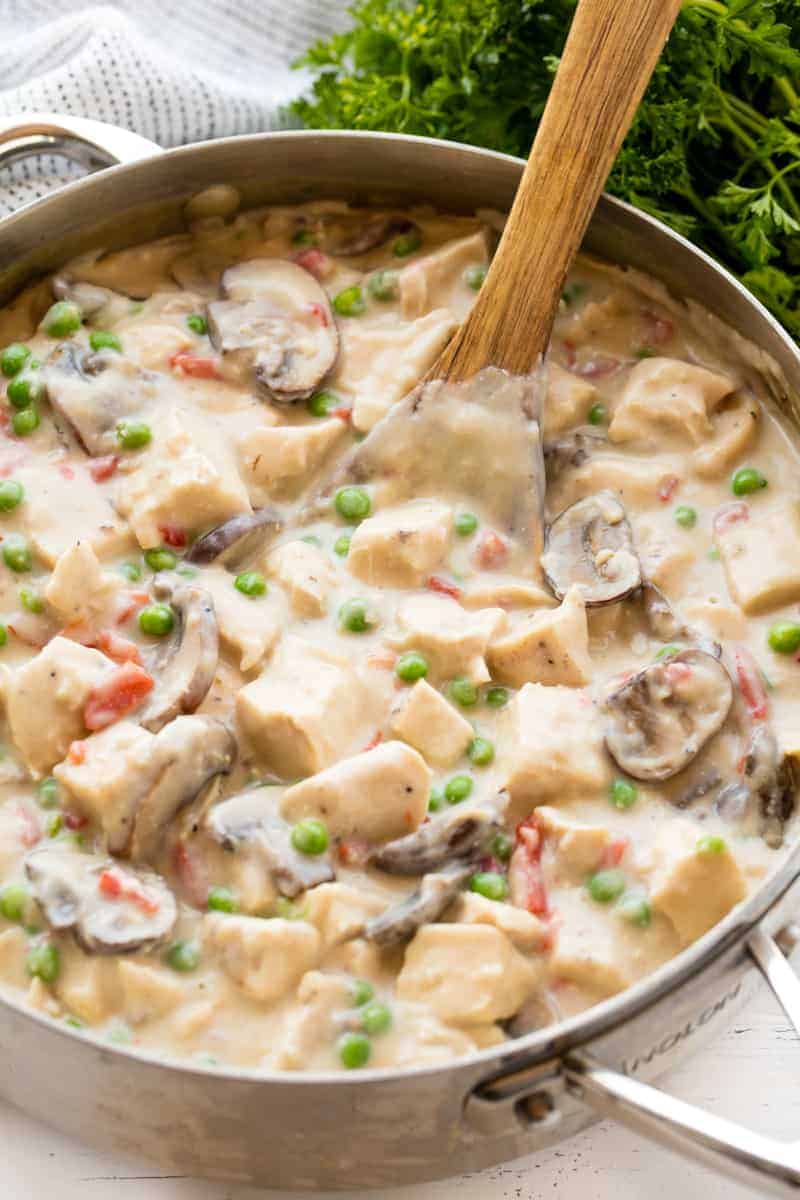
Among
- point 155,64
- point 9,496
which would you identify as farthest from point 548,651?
point 155,64

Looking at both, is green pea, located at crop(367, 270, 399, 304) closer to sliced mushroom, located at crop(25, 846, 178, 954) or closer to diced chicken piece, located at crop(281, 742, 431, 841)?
diced chicken piece, located at crop(281, 742, 431, 841)

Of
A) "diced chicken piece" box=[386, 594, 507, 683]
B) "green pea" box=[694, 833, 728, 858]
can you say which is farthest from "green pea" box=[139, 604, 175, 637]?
"green pea" box=[694, 833, 728, 858]

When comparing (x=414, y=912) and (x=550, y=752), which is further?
(x=550, y=752)

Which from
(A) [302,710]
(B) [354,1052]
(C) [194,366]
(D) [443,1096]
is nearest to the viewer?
(D) [443,1096]

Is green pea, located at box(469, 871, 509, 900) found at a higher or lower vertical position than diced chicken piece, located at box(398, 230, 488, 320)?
lower

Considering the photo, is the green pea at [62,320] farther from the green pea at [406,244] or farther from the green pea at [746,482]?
the green pea at [746,482]

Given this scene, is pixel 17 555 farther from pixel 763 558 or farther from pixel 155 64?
pixel 155 64

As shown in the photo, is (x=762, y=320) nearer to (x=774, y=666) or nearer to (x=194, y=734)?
(x=774, y=666)
